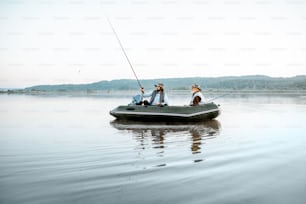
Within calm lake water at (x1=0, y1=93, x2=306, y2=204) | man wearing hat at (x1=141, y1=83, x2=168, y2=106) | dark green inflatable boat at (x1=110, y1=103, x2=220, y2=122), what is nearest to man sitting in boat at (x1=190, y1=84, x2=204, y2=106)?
dark green inflatable boat at (x1=110, y1=103, x2=220, y2=122)

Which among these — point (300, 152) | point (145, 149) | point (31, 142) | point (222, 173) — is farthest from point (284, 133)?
point (31, 142)

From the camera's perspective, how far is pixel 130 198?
4074 millimetres

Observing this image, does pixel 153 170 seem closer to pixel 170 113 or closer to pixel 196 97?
pixel 170 113

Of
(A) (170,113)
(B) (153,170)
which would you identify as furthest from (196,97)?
(B) (153,170)

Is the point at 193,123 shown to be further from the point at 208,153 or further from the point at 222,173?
the point at 222,173

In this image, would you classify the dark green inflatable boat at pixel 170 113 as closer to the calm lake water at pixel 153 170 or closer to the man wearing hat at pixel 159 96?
the man wearing hat at pixel 159 96

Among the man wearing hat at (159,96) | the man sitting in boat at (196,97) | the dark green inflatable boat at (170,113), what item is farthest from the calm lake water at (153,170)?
the man wearing hat at (159,96)

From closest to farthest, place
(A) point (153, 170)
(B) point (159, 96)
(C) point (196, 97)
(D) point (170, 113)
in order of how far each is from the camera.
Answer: (A) point (153, 170) → (D) point (170, 113) → (C) point (196, 97) → (B) point (159, 96)

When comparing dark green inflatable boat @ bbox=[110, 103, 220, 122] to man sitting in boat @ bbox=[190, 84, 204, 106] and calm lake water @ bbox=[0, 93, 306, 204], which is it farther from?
calm lake water @ bbox=[0, 93, 306, 204]

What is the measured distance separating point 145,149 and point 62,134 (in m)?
3.89

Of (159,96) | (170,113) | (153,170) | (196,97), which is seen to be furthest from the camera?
(159,96)

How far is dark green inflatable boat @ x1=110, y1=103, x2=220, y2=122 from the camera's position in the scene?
46.6 feet

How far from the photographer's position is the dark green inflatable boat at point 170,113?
46.6ft

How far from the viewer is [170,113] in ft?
46.8
